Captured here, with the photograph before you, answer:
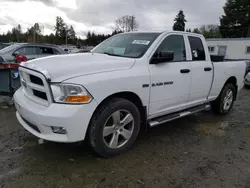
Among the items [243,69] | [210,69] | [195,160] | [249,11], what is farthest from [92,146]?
[249,11]

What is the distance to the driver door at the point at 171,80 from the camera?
338cm

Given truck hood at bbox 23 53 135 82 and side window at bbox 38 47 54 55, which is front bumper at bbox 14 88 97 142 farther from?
side window at bbox 38 47 54 55

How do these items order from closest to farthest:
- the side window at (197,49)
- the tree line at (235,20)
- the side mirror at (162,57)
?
the side mirror at (162,57), the side window at (197,49), the tree line at (235,20)

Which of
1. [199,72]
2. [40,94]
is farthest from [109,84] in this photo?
[199,72]

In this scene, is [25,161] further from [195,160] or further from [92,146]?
[195,160]

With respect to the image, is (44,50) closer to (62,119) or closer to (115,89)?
(115,89)

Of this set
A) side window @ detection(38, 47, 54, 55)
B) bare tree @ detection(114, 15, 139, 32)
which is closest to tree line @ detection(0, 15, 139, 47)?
bare tree @ detection(114, 15, 139, 32)

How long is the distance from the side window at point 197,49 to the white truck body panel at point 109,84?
90 mm

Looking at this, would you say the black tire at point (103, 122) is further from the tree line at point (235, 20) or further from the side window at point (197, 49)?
the tree line at point (235, 20)

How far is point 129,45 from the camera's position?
3754mm

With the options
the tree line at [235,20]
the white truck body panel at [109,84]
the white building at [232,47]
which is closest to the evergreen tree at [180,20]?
the tree line at [235,20]

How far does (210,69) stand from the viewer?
4.39 meters

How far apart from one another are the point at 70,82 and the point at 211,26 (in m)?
63.0

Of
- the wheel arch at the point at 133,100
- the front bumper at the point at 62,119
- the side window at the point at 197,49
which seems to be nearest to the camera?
the front bumper at the point at 62,119
